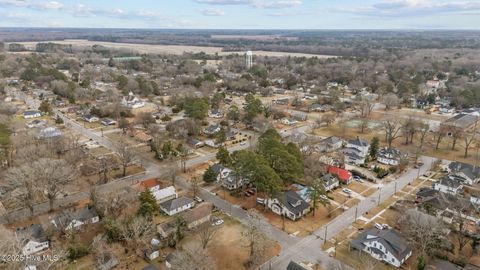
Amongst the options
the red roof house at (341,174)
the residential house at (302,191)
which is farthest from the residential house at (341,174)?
the residential house at (302,191)

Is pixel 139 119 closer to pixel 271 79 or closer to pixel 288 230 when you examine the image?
pixel 288 230

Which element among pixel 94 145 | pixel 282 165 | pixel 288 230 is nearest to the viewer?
pixel 288 230

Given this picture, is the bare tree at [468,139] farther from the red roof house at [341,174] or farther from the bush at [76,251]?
the bush at [76,251]

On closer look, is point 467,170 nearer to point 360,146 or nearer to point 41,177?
point 360,146

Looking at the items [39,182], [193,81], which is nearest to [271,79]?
[193,81]

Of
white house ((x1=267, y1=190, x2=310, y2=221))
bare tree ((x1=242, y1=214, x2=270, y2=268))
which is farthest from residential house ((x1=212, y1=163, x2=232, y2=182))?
bare tree ((x1=242, y1=214, x2=270, y2=268))

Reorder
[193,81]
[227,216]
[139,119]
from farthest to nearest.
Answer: [193,81] < [139,119] < [227,216]
